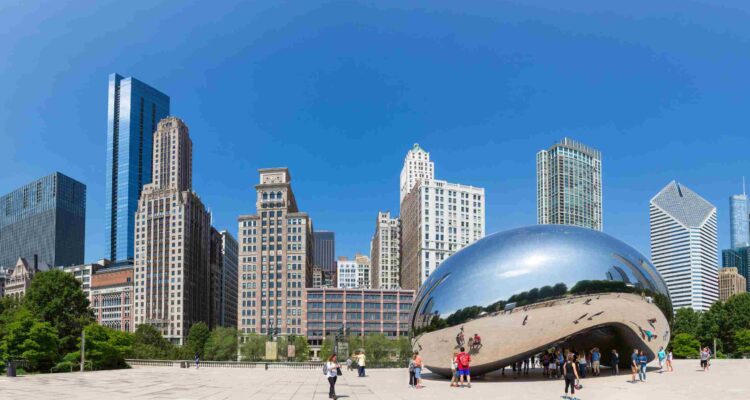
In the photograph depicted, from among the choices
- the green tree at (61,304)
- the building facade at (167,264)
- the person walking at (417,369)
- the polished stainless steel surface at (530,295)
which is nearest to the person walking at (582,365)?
the polished stainless steel surface at (530,295)

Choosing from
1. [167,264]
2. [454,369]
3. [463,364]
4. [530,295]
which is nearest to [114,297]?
[167,264]

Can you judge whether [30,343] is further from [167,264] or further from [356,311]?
[167,264]

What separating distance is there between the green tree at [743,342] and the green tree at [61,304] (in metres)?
70.8

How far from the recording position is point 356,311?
151750 mm

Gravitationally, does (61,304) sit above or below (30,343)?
above

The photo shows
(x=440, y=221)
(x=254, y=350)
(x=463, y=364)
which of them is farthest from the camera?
(x=440, y=221)

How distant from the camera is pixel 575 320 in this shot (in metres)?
28.2

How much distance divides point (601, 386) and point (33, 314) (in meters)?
50.7

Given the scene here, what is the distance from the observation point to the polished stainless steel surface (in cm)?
2780

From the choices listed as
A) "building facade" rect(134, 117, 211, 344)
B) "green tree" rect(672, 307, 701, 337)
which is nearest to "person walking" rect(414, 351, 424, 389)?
"green tree" rect(672, 307, 701, 337)

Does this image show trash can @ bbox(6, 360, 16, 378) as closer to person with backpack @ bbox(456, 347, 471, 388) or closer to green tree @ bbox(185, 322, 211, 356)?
person with backpack @ bbox(456, 347, 471, 388)

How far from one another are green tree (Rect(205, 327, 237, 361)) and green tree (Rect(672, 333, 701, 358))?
69766mm

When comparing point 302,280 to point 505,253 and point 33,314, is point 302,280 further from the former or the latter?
point 505,253

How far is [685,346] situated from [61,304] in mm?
70853
